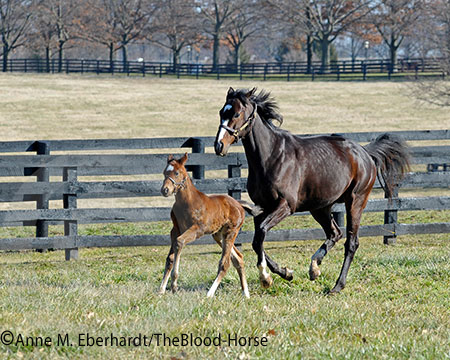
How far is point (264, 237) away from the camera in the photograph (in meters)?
7.51

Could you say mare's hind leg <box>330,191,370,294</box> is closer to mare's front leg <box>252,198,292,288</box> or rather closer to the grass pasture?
the grass pasture

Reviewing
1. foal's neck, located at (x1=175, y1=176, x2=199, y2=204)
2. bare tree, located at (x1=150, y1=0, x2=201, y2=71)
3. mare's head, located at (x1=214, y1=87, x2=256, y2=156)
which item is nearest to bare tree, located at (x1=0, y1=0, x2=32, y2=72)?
bare tree, located at (x1=150, y1=0, x2=201, y2=71)

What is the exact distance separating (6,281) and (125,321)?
125 inches

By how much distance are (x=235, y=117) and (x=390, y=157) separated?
3064 millimetres

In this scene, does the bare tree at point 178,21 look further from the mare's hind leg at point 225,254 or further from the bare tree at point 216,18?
the mare's hind leg at point 225,254

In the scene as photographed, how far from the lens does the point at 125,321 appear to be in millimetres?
5457

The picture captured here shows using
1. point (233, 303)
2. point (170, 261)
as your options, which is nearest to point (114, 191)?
point (170, 261)

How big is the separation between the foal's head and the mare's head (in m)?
0.61

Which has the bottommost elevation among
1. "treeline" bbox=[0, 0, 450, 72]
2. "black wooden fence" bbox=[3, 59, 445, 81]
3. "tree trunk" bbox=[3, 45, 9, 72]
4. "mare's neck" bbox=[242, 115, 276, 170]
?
"mare's neck" bbox=[242, 115, 276, 170]

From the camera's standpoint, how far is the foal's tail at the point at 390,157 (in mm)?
9578

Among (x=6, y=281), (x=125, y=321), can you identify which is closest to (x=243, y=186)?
(x=6, y=281)

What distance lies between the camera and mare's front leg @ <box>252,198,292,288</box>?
7449 millimetres

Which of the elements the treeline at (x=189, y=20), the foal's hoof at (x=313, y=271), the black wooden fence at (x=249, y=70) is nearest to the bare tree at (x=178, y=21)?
the treeline at (x=189, y=20)

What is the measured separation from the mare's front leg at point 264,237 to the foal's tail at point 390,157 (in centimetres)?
227
